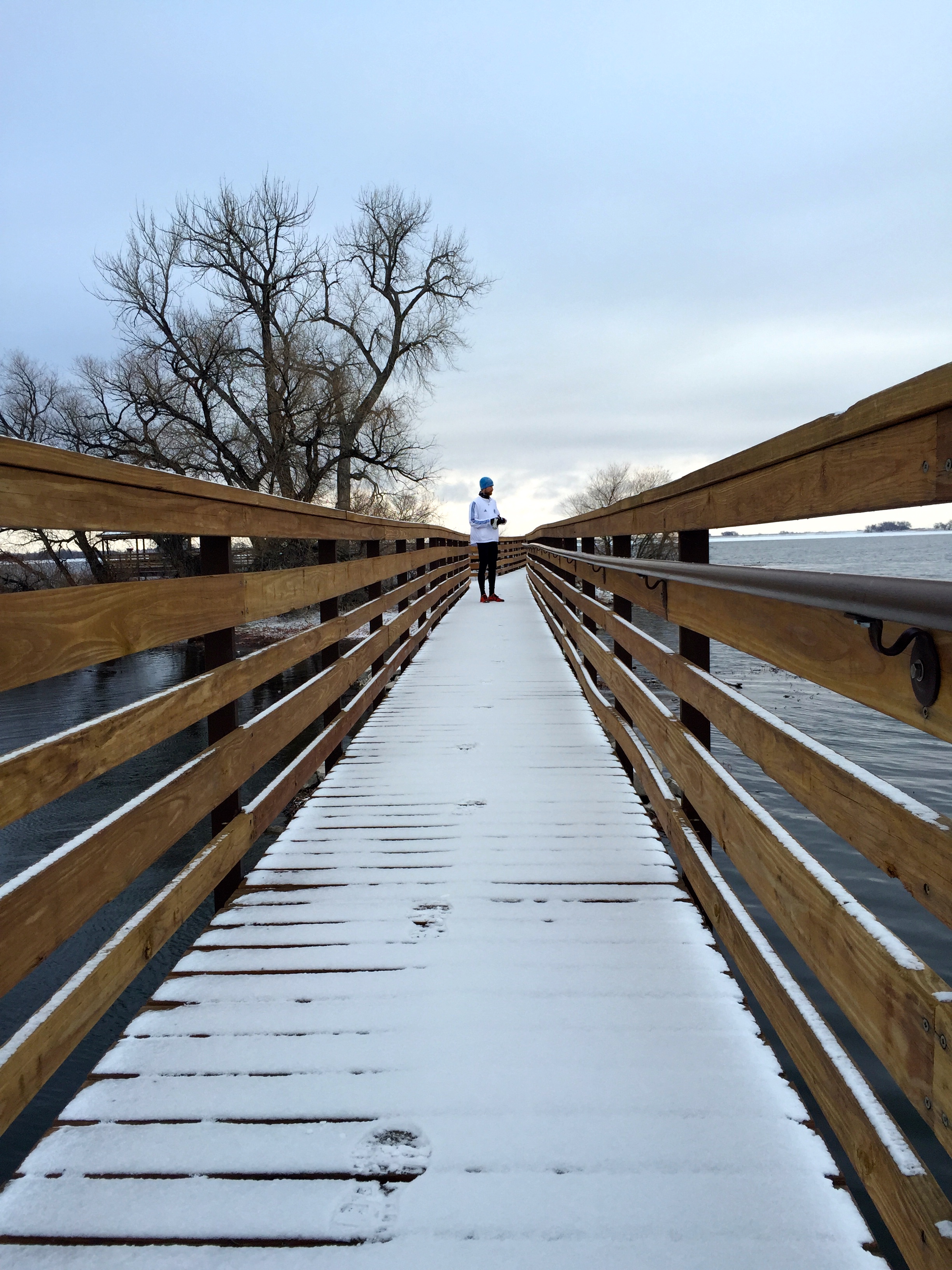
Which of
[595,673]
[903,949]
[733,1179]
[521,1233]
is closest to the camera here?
[903,949]

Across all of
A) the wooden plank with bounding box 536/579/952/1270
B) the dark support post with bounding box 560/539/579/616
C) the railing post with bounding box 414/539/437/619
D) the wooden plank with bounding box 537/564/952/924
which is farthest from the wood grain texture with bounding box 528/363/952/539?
the railing post with bounding box 414/539/437/619

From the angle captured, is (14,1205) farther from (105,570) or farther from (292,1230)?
(105,570)

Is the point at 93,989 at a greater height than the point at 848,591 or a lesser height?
lesser

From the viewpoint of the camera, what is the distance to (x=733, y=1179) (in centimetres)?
158

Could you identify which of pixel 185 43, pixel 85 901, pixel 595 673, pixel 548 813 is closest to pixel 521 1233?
pixel 85 901

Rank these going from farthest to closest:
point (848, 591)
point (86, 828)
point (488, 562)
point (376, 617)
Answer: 1. point (488, 562)
2. point (376, 617)
3. point (86, 828)
4. point (848, 591)

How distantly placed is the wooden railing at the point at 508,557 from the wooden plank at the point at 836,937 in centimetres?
2351

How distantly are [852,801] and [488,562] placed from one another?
11.8 m

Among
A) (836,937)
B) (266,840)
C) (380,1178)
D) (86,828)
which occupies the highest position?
(836,937)

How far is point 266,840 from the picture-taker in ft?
22.7

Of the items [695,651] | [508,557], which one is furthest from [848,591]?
[508,557]

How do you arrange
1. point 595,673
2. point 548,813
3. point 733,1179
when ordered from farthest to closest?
point 595,673
point 548,813
point 733,1179

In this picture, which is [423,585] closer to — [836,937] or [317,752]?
[317,752]

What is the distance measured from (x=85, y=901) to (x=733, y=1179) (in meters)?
1.39
